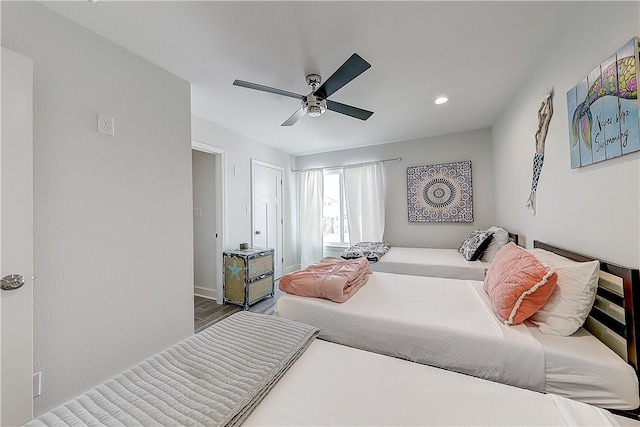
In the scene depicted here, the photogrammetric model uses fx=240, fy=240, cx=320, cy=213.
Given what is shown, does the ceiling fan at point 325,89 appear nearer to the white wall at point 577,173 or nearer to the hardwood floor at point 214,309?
the white wall at point 577,173

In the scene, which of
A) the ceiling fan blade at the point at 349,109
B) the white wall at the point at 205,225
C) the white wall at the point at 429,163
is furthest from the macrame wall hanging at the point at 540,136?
the white wall at the point at 205,225

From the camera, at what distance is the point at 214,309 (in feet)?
10.4

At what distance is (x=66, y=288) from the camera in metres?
1.49

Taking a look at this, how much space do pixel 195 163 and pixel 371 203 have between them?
116 inches

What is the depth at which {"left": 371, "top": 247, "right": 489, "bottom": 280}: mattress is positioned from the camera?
2.65m

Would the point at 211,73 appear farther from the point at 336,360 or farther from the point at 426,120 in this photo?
the point at 426,120

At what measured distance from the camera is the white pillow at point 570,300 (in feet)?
3.85

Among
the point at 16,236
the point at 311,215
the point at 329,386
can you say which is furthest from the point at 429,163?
the point at 16,236

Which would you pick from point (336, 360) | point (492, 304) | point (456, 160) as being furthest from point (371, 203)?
point (336, 360)

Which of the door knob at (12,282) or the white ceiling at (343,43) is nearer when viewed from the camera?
the door knob at (12,282)

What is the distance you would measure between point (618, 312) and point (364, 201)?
338 cm

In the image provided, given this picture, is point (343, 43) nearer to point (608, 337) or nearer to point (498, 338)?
point (498, 338)

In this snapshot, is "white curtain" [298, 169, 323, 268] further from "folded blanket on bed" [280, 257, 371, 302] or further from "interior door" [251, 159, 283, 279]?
"folded blanket on bed" [280, 257, 371, 302]

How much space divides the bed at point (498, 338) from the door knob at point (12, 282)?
1368 mm
